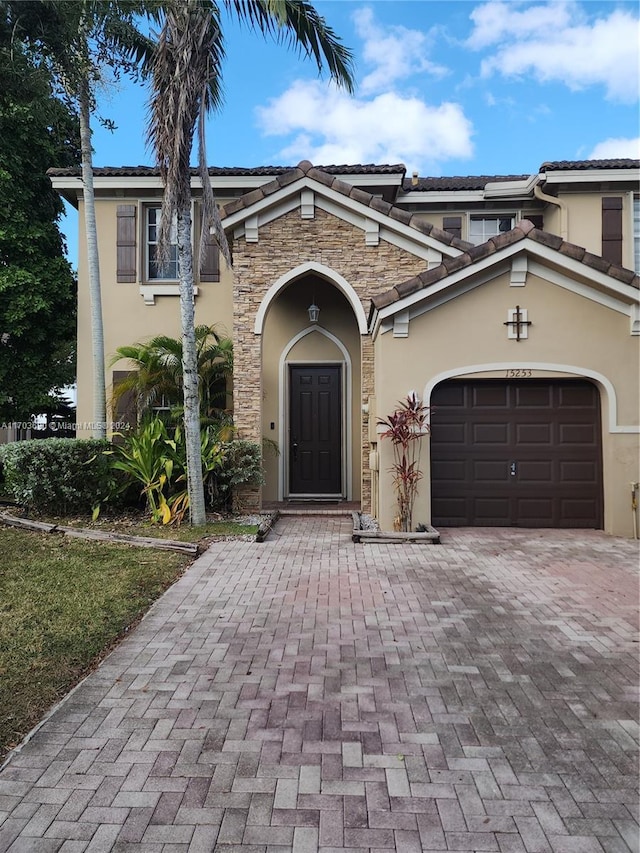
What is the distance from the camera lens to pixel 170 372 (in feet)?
35.9

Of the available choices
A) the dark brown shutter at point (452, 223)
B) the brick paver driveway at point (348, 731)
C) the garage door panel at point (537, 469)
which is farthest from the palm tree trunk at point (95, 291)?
the garage door panel at point (537, 469)

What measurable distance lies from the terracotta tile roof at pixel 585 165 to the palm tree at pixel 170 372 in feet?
27.5

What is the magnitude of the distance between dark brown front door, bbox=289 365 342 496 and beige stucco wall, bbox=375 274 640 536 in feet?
10.3

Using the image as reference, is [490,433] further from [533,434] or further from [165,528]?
[165,528]

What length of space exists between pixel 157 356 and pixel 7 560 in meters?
5.07

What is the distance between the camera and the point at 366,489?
10.7m

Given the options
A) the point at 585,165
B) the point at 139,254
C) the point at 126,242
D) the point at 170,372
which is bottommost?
the point at 170,372

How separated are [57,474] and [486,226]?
1147cm

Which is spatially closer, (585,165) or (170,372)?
(170,372)

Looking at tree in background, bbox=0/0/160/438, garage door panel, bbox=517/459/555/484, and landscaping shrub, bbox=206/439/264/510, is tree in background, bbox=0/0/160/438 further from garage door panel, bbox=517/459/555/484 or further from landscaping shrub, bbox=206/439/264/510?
garage door panel, bbox=517/459/555/484

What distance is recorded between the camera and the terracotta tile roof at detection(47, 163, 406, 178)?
12188mm

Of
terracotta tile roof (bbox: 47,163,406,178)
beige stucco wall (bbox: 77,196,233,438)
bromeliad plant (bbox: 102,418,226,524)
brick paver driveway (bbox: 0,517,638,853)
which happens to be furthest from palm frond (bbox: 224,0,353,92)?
brick paver driveway (bbox: 0,517,638,853)

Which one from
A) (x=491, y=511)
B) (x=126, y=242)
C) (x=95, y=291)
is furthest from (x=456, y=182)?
(x=95, y=291)

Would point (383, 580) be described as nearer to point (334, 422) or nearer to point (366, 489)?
point (366, 489)
